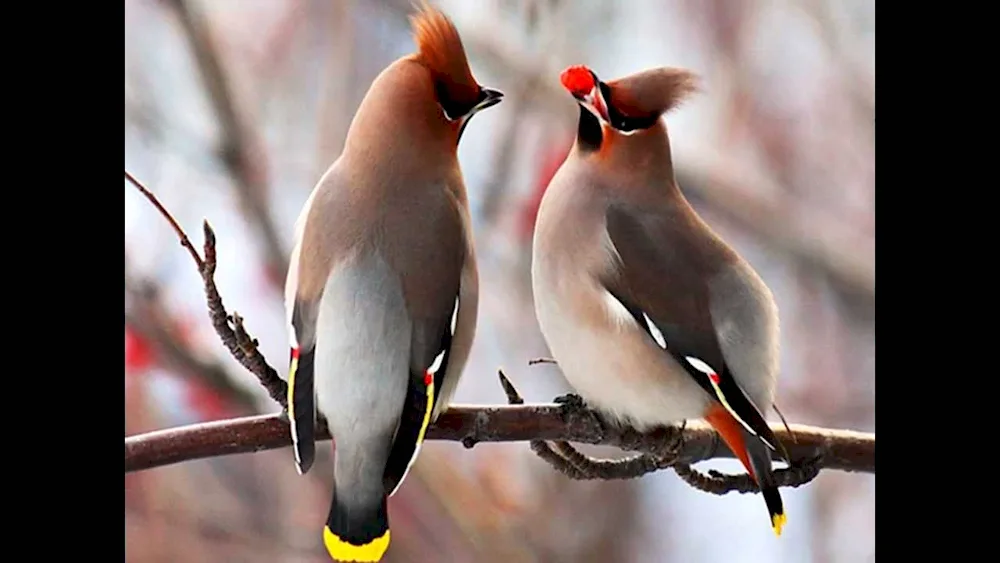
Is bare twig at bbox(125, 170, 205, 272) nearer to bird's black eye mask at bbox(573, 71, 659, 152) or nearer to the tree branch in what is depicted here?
the tree branch

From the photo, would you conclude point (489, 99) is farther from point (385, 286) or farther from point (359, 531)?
point (359, 531)

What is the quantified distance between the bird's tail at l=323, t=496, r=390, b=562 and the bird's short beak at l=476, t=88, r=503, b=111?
0.61 meters

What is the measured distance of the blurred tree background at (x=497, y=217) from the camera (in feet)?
6.43

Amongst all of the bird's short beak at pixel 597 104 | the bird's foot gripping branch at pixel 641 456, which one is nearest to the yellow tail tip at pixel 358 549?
the bird's foot gripping branch at pixel 641 456

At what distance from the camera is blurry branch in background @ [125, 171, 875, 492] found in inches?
71.8

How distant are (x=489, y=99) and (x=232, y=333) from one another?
526mm

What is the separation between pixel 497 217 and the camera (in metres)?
1.99

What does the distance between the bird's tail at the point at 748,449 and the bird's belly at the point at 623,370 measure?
32 mm

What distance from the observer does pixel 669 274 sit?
1.91 m

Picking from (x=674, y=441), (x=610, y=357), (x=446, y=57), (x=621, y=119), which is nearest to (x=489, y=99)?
(x=446, y=57)

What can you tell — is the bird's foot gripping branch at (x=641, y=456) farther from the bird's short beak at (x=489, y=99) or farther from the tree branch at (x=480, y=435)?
the bird's short beak at (x=489, y=99)
